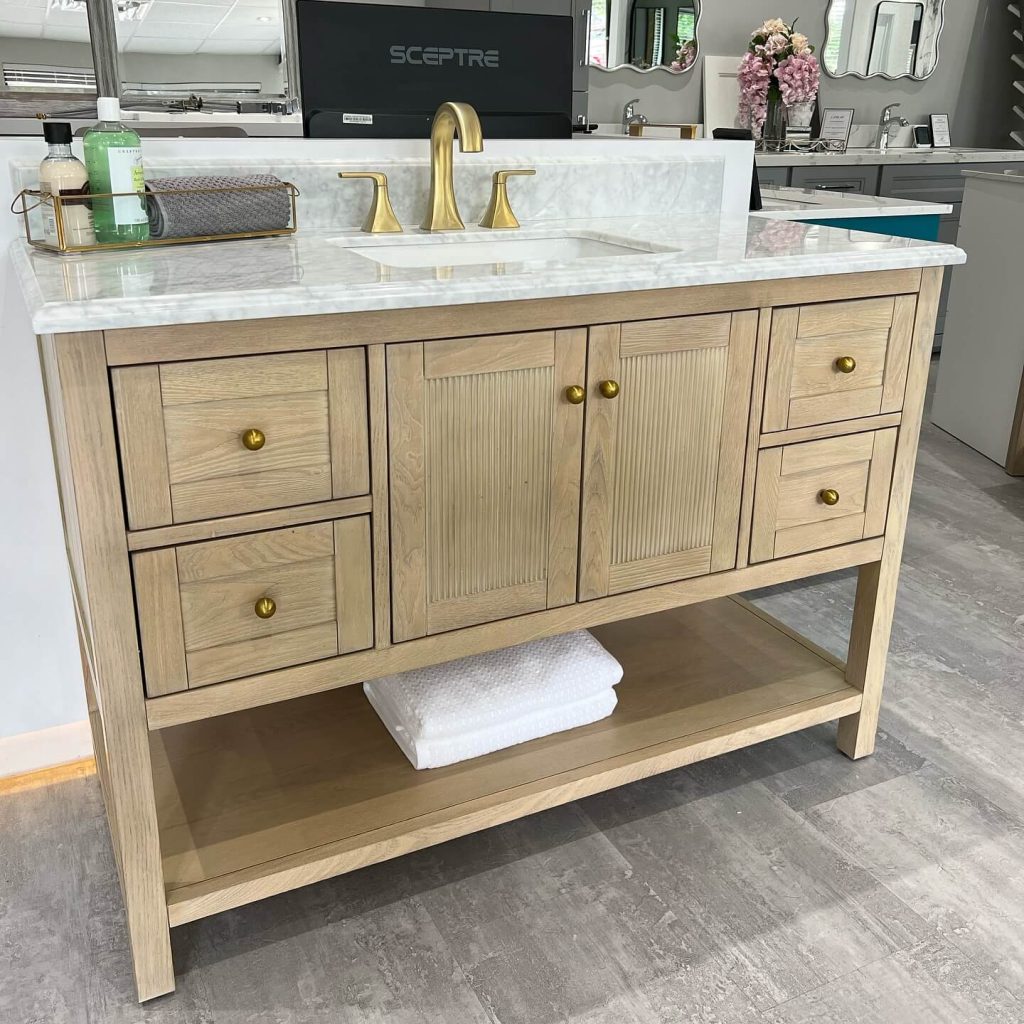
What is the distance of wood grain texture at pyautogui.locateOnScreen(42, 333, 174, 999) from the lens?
0.98 meters

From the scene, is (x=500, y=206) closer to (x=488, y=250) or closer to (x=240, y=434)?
(x=488, y=250)

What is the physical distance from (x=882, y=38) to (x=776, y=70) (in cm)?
95

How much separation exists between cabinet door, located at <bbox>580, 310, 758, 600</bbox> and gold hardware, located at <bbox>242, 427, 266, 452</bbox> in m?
0.42

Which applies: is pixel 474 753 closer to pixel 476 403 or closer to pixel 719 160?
pixel 476 403

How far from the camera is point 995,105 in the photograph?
17.5 ft

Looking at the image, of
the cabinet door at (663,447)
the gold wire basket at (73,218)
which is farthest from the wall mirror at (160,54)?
the cabinet door at (663,447)

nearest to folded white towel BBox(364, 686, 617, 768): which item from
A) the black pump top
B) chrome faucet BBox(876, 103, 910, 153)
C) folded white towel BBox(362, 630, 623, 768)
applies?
folded white towel BBox(362, 630, 623, 768)

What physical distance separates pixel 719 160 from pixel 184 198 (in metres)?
0.99

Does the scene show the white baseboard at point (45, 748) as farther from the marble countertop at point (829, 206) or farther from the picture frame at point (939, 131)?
the picture frame at point (939, 131)

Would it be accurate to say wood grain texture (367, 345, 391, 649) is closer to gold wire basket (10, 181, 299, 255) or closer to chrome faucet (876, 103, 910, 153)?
gold wire basket (10, 181, 299, 255)

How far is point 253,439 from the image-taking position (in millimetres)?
1065

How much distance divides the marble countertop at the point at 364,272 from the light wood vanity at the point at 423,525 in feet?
0.10

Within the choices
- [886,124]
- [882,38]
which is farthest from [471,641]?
[882,38]

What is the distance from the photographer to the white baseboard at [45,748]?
5.44 ft
